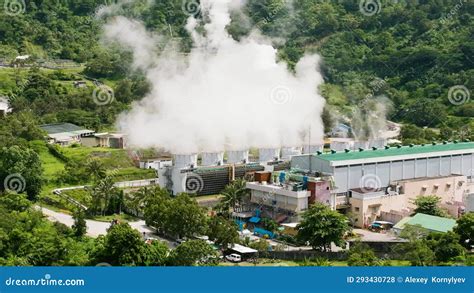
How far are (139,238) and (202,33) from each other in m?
28.8

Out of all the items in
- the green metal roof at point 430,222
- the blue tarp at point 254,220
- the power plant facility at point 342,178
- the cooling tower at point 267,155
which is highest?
the cooling tower at point 267,155

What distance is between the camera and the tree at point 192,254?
60.5 feet

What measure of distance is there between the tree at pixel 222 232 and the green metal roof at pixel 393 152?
5.94 metres

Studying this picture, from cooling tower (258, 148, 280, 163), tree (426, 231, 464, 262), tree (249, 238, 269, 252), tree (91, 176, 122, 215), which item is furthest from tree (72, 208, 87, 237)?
cooling tower (258, 148, 280, 163)

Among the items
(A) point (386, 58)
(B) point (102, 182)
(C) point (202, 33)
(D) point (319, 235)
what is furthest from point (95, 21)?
(D) point (319, 235)

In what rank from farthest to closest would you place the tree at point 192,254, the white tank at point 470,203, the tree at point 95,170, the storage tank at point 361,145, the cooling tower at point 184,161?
the storage tank at point 361,145, the tree at point 95,170, the cooling tower at point 184,161, the white tank at point 470,203, the tree at point 192,254

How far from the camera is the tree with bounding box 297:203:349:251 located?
21.8 metres

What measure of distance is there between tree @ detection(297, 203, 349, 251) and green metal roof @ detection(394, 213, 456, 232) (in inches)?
104

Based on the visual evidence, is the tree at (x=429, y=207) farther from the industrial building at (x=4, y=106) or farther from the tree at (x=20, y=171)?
the industrial building at (x=4, y=106)

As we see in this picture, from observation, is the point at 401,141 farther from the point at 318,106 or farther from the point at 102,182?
the point at 102,182

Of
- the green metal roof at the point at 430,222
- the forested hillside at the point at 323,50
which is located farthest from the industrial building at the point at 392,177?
the forested hillside at the point at 323,50

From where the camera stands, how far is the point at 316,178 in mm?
26078

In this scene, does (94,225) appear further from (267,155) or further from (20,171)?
(267,155)

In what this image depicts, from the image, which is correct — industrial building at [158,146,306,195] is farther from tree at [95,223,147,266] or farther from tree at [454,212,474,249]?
tree at [95,223,147,266]
